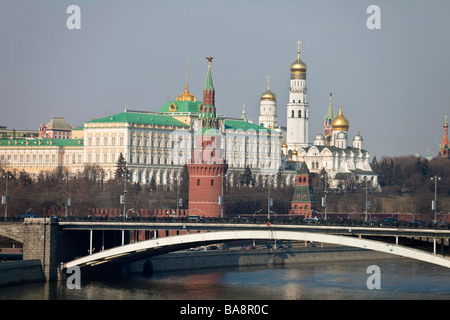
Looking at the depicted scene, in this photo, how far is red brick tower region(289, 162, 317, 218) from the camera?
15275cm

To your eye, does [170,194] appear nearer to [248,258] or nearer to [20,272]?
[248,258]

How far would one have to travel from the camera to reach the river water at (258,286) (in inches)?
3334

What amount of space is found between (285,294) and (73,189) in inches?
2473

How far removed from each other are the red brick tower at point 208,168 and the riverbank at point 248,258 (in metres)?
14.2

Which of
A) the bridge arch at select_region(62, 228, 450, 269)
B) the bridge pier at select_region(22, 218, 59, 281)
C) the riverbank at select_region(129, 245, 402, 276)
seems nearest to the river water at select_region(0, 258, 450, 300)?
the riverbank at select_region(129, 245, 402, 276)

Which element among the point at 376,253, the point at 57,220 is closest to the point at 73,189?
the point at 376,253

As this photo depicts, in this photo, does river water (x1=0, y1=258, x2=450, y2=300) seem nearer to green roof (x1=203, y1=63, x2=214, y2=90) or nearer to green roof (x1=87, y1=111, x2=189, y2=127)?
green roof (x1=203, y1=63, x2=214, y2=90)

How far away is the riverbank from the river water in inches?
44.5

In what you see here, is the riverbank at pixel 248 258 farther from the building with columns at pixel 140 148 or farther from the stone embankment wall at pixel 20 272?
the building with columns at pixel 140 148

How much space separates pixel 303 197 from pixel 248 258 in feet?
145

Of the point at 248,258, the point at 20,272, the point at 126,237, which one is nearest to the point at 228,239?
the point at 126,237

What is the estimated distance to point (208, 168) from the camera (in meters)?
132

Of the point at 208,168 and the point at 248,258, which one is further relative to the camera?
the point at 208,168

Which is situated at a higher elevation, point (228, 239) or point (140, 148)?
point (140, 148)
